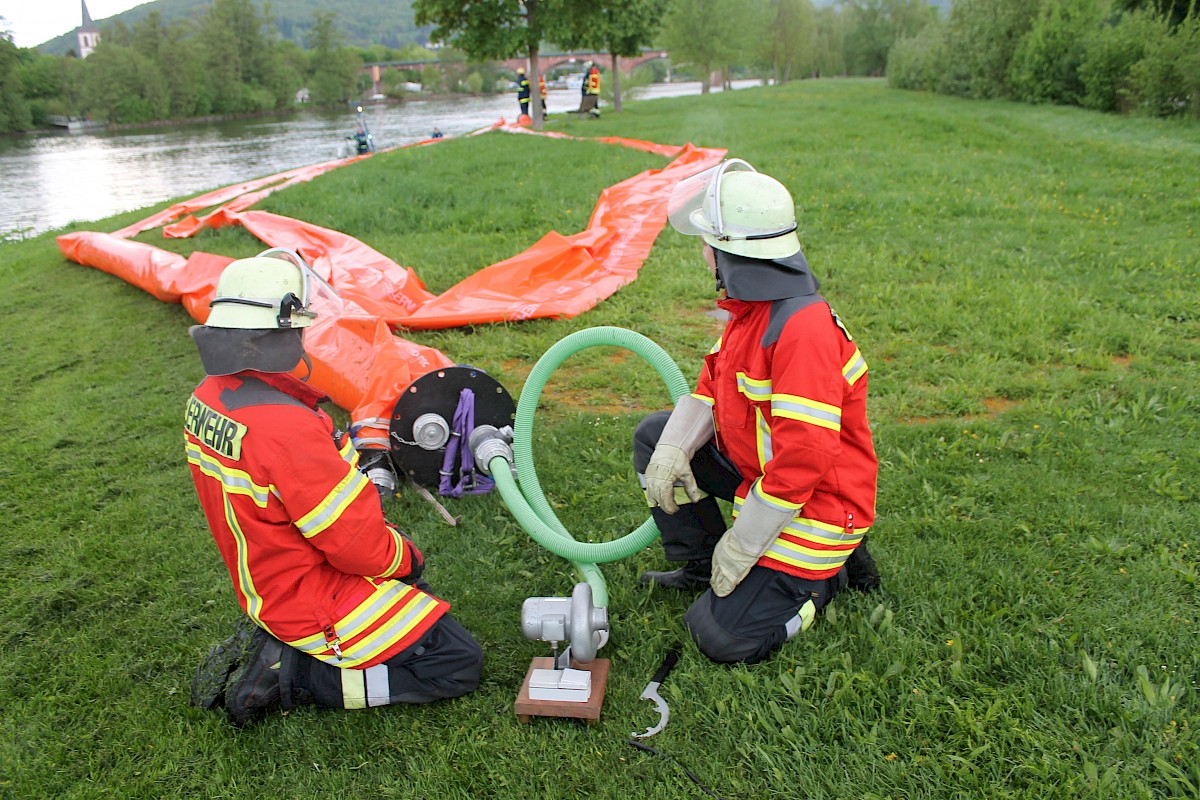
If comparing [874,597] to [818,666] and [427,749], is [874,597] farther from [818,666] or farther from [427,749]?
[427,749]

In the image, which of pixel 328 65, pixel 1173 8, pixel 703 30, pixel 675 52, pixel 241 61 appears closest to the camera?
pixel 1173 8

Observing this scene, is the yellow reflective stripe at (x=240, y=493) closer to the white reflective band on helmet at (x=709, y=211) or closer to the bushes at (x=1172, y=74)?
the white reflective band on helmet at (x=709, y=211)

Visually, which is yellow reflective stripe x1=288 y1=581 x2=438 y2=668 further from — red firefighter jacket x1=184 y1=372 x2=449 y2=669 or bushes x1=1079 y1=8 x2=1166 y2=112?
bushes x1=1079 y1=8 x2=1166 y2=112

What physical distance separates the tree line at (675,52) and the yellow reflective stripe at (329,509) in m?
19.2

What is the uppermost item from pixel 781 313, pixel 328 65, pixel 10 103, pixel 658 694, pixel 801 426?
pixel 328 65

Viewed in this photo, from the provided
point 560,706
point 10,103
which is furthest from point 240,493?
point 10,103

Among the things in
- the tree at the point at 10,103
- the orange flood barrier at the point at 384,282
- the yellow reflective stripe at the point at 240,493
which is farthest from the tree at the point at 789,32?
the yellow reflective stripe at the point at 240,493

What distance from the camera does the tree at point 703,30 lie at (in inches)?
1454

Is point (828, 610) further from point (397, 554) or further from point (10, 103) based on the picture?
point (10, 103)

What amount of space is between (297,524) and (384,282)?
4792 millimetres

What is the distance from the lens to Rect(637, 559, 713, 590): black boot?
129 inches

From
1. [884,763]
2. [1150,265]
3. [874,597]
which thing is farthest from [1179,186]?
[884,763]

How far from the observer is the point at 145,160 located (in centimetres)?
2944

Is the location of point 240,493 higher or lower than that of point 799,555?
higher
